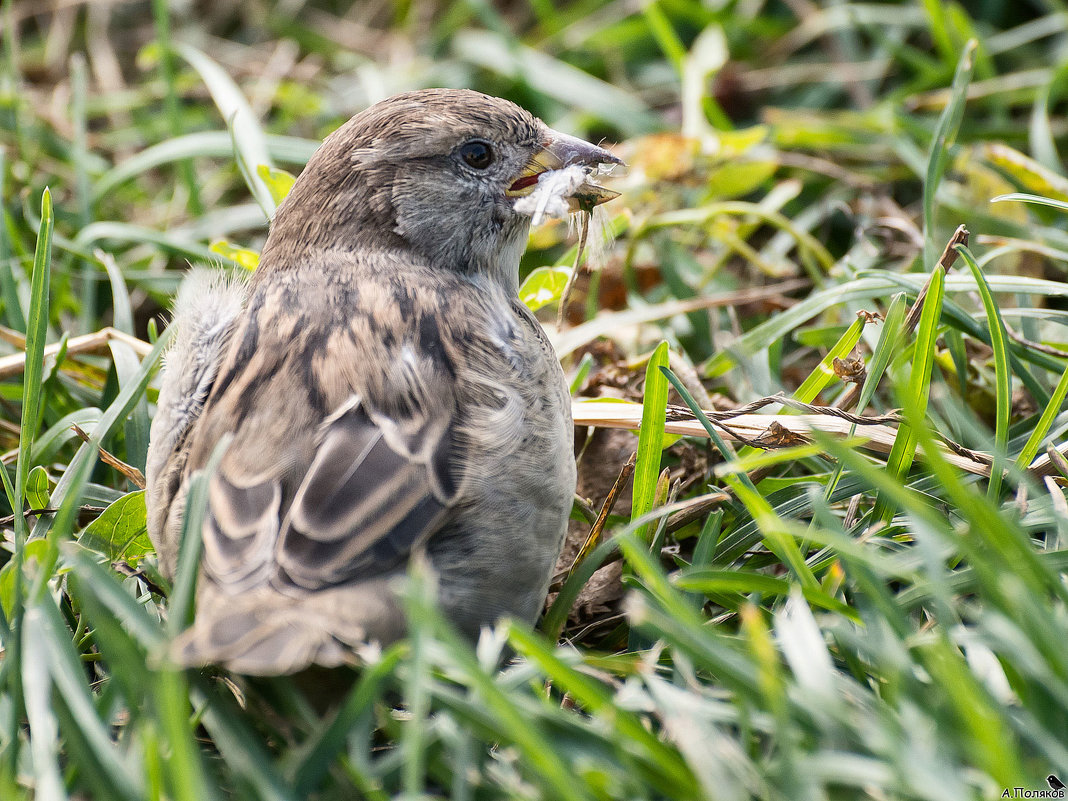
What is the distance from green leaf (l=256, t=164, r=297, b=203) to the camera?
123 inches

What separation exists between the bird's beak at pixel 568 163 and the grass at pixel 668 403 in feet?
0.70

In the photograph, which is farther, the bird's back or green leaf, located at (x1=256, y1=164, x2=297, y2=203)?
green leaf, located at (x1=256, y1=164, x2=297, y2=203)

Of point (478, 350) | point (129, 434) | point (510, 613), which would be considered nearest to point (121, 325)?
point (129, 434)

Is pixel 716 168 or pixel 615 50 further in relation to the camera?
pixel 615 50

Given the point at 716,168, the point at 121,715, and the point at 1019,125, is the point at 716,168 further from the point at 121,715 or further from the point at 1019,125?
the point at 121,715

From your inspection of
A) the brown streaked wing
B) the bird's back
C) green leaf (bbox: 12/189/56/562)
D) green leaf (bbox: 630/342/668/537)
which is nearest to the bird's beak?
the bird's back

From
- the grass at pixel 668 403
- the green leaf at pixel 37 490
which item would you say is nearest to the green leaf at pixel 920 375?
the grass at pixel 668 403

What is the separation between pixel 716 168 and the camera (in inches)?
153

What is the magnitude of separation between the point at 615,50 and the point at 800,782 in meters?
4.29

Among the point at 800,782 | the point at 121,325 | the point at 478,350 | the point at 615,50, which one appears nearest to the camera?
the point at 800,782

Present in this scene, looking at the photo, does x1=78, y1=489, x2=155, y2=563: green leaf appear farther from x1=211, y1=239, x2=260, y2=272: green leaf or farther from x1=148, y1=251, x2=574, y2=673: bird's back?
x1=211, y1=239, x2=260, y2=272: green leaf

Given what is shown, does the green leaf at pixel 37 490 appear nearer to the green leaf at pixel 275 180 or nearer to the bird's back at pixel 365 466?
the bird's back at pixel 365 466

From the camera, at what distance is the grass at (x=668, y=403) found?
1621 mm

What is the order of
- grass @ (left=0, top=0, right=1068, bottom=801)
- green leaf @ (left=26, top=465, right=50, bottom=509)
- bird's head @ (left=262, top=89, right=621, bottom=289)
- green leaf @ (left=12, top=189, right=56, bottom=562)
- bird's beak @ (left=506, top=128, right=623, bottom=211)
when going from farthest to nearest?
bird's beak @ (left=506, top=128, right=623, bottom=211) → bird's head @ (left=262, top=89, right=621, bottom=289) → green leaf @ (left=26, top=465, right=50, bottom=509) → green leaf @ (left=12, top=189, right=56, bottom=562) → grass @ (left=0, top=0, right=1068, bottom=801)
